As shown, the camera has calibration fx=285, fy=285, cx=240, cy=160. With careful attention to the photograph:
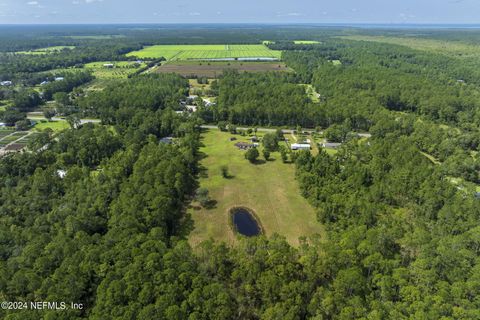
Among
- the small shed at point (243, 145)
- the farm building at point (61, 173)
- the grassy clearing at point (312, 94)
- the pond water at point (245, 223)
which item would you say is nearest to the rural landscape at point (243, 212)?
the pond water at point (245, 223)

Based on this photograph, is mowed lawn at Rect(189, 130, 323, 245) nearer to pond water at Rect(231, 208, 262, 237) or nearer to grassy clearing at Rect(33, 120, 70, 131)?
pond water at Rect(231, 208, 262, 237)

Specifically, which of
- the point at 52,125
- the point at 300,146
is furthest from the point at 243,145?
the point at 52,125

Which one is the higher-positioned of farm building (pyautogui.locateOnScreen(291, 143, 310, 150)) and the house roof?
farm building (pyautogui.locateOnScreen(291, 143, 310, 150))

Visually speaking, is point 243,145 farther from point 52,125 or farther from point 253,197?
point 52,125

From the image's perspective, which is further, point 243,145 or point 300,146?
point 243,145

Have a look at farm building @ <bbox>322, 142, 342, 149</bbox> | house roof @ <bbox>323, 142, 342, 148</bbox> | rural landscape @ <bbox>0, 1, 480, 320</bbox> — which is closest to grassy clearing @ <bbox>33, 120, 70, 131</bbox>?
rural landscape @ <bbox>0, 1, 480, 320</bbox>

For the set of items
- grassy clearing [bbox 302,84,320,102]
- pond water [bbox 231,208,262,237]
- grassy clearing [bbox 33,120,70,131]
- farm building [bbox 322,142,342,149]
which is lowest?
pond water [bbox 231,208,262,237]

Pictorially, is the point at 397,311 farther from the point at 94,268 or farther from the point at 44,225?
the point at 44,225
